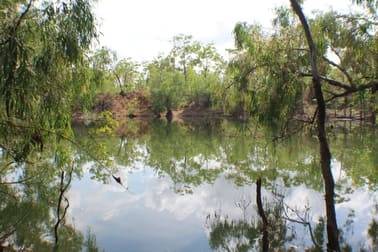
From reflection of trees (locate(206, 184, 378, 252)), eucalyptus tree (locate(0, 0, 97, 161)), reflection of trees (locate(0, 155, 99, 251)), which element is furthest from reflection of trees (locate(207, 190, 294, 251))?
eucalyptus tree (locate(0, 0, 97, 161))

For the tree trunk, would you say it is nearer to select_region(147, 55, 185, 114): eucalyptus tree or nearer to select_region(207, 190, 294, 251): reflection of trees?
select_region(207, 190, 294, 251): reflection of trees

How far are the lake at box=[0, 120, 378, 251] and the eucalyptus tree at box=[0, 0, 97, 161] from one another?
0.69 m

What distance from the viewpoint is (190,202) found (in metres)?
7.75

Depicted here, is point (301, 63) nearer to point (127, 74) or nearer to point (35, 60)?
point (35, 60)

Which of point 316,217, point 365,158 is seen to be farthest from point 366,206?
point 365,158

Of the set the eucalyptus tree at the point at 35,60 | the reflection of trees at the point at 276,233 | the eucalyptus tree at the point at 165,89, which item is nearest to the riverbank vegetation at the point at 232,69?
the eucalyptus tree at the point at 35,60

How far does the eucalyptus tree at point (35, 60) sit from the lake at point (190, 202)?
0.69m

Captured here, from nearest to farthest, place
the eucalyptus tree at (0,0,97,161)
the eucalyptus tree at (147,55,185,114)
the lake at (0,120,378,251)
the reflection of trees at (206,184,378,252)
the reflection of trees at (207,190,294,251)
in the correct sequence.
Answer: the eucalyptus tree at (0,0,97,161), the reflection of trees at (206,184,378,252), the reflection of trees at (207,190,294,251), the lake at (0,120,378,251), the eucalyptus tree at (147,55,185,114)

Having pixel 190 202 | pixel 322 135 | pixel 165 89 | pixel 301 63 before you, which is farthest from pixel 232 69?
pixel 165 89

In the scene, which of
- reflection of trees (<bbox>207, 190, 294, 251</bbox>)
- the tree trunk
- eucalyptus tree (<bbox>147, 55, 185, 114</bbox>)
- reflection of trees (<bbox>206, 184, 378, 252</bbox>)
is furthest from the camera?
eucalyptus tree (<bbox>147, 55, 185, 114</bbox>)

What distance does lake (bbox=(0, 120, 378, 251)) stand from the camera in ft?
17.2

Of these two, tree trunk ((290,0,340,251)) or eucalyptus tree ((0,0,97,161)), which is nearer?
eucalyptus tree ((0,0,97,161))

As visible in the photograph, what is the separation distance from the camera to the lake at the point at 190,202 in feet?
17.2

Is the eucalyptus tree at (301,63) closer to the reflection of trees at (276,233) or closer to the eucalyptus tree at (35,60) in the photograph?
the reflection of trees at (276,233)
